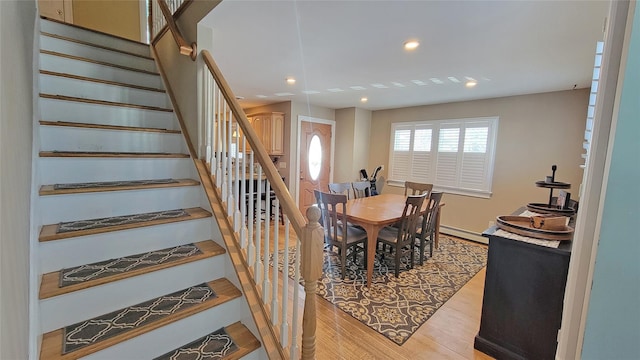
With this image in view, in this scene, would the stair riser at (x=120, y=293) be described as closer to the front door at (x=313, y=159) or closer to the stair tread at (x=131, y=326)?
the stair tread at (x=131, y=326)

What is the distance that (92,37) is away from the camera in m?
2.72

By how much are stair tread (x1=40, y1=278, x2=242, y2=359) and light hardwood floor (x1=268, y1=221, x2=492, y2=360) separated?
2.89 ft

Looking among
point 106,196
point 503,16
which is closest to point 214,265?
point 106,196

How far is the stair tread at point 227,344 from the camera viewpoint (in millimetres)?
1357

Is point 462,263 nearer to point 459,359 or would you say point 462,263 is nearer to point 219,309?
point 459,359

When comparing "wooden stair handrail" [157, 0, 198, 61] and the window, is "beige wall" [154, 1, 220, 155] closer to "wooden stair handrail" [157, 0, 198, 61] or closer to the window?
"wooden stair handrail" [157, 0, 198, 61]

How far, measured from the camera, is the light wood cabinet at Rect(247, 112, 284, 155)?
5.17 metres

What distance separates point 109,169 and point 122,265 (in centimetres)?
75

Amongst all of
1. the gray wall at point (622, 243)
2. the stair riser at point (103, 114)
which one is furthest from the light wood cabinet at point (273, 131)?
the gray wall at point (622, 243)

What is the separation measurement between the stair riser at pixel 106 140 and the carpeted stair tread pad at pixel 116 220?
2.06 feet

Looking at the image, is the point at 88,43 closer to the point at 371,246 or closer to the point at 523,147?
the point at 371,246

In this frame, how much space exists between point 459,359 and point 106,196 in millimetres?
2637

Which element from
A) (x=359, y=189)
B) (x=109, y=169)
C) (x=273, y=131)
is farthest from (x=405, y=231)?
(x=273, y=131)

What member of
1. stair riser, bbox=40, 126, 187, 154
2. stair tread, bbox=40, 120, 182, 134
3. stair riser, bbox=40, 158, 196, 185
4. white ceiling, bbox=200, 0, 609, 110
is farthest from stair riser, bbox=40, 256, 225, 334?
white ceiling, bbox=200, 0, 609, 110
